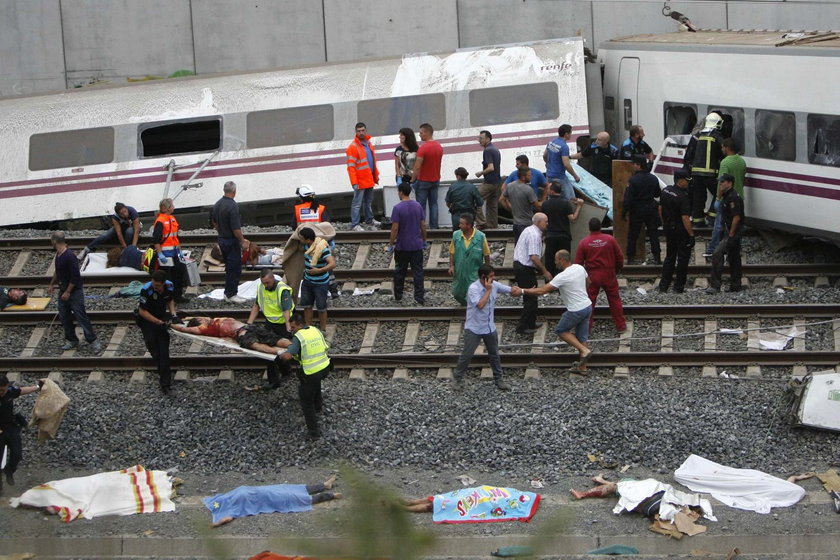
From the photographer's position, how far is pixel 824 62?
49.0 feet

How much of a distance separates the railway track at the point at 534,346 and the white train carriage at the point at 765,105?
7.24 feet

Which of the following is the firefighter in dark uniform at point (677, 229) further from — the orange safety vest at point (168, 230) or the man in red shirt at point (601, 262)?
the orange safety vest at point (168, 230)

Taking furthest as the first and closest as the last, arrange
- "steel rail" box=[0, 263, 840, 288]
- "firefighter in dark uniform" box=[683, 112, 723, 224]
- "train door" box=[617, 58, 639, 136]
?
"train door" box=[617, 58, 639, 136] < "firefighter in dark uniform" box=[683, 112, 723, 224] < "steel rail" box=[0, 263, 840, 288]

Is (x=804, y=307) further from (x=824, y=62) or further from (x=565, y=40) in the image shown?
(x=565, y=40)

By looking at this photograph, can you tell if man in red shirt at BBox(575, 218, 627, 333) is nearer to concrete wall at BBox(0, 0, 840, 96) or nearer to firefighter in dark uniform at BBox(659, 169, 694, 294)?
firefighter in dark uniform at BBox(659, 169, 694, 294)

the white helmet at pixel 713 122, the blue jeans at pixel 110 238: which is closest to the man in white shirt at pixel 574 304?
the white helmet at pixel 713 122

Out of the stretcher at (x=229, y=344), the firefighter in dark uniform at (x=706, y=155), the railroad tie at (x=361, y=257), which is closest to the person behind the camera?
the stretcher at (x=229, y=344)

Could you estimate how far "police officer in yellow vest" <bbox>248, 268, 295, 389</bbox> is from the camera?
12953mm

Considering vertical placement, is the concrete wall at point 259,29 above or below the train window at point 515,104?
above

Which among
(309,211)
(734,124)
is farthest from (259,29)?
(734,124)

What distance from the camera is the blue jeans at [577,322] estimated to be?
1305 centimetres

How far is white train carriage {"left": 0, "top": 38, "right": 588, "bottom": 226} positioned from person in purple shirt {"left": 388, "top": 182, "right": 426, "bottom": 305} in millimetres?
4903

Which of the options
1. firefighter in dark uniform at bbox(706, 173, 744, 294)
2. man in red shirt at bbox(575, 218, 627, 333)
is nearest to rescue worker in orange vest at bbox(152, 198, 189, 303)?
man in red shirt at bbox(575, 218, 627, 333)

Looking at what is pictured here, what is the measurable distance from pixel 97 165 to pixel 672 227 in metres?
10.2
